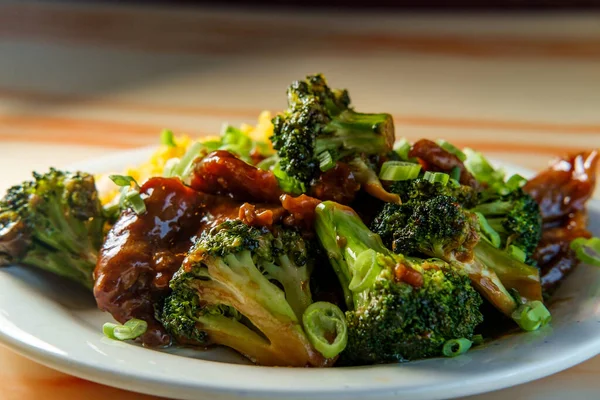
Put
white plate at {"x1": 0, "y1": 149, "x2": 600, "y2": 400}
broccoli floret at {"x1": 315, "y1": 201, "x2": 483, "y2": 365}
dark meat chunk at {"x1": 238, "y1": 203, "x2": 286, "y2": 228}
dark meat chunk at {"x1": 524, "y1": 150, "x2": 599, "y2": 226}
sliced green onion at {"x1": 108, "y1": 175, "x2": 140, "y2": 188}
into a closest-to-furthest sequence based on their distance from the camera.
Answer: white plate at {"x1": 0, "y1": 149, "x2": 600, "y2": 400} → broccoli floret at {"x1": 315, "y1": 201, "x2": 483, "y2": 365} → dark meat chunk at {"x1": 238, "y1": 203, "x2": 286, "y2": 228} → sliced green onion at {"x1": 108, "y1": 175, "x2": 140, "y2": 188} → dark meat chunk at {"x1": 524, "y1": 150, "x2": 599, "y2": 226}

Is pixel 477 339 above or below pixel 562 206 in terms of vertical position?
below

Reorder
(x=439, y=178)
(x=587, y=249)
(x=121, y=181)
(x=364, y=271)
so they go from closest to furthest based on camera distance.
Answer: (x=364, y=271) → (x=439, y=178) → (x=121, y=181) → (x=587, y=249)

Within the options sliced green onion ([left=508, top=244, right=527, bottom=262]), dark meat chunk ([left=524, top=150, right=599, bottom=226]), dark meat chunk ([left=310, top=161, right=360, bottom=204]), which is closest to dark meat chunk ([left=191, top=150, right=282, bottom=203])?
dark meat chunk ([left=310, top=161, right=360, bottom=204])

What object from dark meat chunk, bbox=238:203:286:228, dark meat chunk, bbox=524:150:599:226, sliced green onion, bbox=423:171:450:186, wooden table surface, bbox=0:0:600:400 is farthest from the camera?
wooden table surface, bbox=0:0:600:400

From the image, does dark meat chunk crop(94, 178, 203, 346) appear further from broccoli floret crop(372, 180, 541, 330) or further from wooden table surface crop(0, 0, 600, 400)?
wooden table surface crop(0, 0, 600, 400)

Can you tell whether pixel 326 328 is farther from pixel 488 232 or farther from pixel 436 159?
pixel 436 159

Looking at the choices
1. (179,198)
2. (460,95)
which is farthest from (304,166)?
(460,95)

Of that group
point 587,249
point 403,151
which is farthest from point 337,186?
point 587,249
